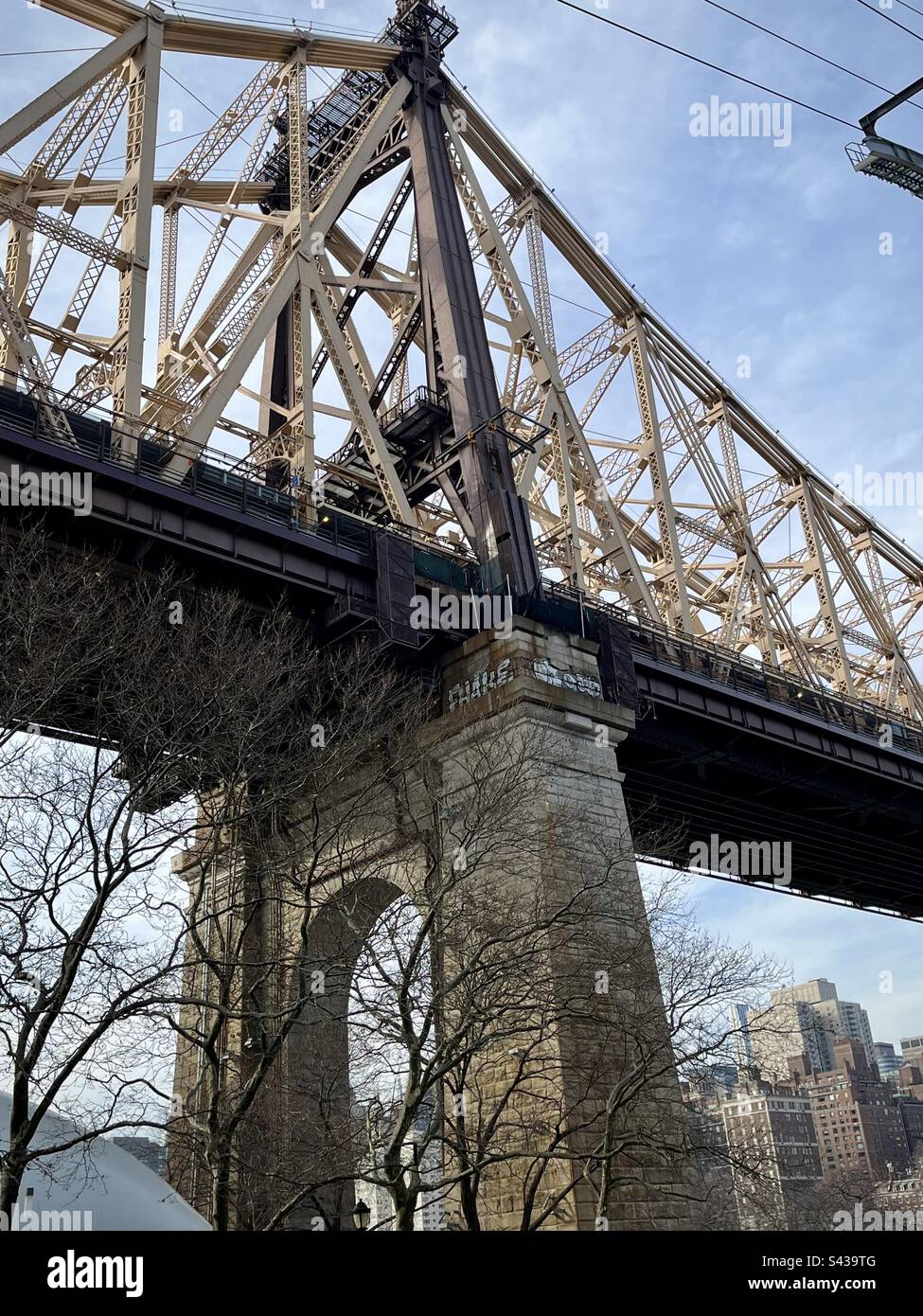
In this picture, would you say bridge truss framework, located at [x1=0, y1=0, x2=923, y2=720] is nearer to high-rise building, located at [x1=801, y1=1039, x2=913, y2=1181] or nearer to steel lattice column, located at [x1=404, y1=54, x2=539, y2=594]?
steel lattice column, located at [x1=404, y1=54, x2=539, y2=594]

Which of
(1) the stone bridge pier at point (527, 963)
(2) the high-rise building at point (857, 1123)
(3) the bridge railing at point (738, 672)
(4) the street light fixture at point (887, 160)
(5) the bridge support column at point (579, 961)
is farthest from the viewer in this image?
(2) the high-rise building at point (857, 1123)

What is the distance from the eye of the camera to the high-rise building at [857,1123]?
115875 millimetres

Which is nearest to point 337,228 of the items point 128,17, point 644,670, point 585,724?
point 128,17

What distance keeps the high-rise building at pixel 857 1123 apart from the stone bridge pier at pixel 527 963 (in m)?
99.1

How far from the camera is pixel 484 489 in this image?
3247 cm

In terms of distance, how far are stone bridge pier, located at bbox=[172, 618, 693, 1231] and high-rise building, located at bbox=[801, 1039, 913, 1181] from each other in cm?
9906

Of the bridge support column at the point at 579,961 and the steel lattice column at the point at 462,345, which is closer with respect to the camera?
the bridge support column at the point at 579,961

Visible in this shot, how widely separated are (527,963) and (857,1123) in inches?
4718

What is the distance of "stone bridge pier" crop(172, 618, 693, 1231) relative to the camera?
19.1m

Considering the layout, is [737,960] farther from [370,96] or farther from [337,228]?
[337,228]

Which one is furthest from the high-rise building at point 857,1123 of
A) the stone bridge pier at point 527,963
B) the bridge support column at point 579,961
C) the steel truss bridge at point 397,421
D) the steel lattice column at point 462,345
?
the stone bridge pier at point 527,963

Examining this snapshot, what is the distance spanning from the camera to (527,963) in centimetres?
1983

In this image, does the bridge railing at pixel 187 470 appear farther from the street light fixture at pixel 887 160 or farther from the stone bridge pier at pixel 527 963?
the street light fixture at pixel 887 160

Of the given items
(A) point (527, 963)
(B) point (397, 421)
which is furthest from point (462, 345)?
(A) point (527, 963)
